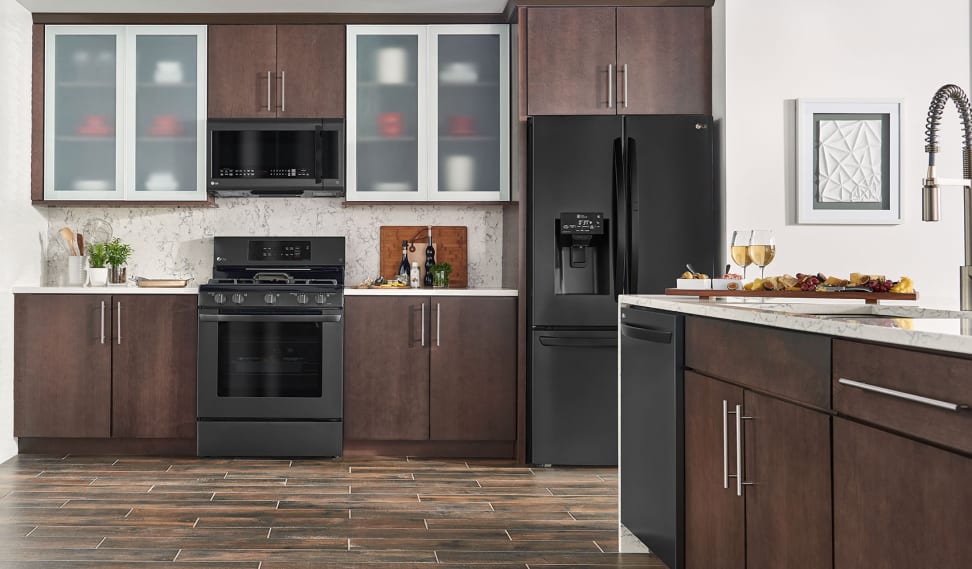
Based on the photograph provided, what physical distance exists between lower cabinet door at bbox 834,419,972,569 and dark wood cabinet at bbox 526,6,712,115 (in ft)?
9.26

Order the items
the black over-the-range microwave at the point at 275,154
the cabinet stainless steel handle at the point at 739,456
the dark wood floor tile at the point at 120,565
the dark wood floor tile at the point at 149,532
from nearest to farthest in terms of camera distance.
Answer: the cabinet stainless steel handle at the point at 739,456, the dark wood floor tile at the point at 120,565, the dark wood floor tile at the point at 149,532, the black over-the-range microwave at the point at 275,154

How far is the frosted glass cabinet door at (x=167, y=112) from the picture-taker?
4332 millimetres

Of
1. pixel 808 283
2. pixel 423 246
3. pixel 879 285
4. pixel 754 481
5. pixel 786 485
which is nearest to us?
pixel 786 485

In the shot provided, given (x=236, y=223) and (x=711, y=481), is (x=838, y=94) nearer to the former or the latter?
(x=711, y=481)

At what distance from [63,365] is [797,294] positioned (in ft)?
11.6

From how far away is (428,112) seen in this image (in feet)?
14.2

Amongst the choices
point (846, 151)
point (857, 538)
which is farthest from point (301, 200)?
point (857, 538)

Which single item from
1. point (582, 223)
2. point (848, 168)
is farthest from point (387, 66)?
point (848, 168)

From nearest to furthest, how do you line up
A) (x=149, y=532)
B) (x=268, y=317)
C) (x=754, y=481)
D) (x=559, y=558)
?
(x=754, y=481), (x=559, y=558), (x=149, y=532), (x=268, y=317)

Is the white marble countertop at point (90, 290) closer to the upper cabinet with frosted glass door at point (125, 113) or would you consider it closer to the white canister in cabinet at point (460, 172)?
the upper cabinet with frosted glass door at point (125, 113)

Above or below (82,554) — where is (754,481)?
above

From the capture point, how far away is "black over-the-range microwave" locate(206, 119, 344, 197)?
431cm

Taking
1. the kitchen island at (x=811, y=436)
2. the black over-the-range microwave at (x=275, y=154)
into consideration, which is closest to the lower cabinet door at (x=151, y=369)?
the black over-the-range microwave at (x=275, y=154)

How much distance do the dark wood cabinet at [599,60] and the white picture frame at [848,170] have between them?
670mm
